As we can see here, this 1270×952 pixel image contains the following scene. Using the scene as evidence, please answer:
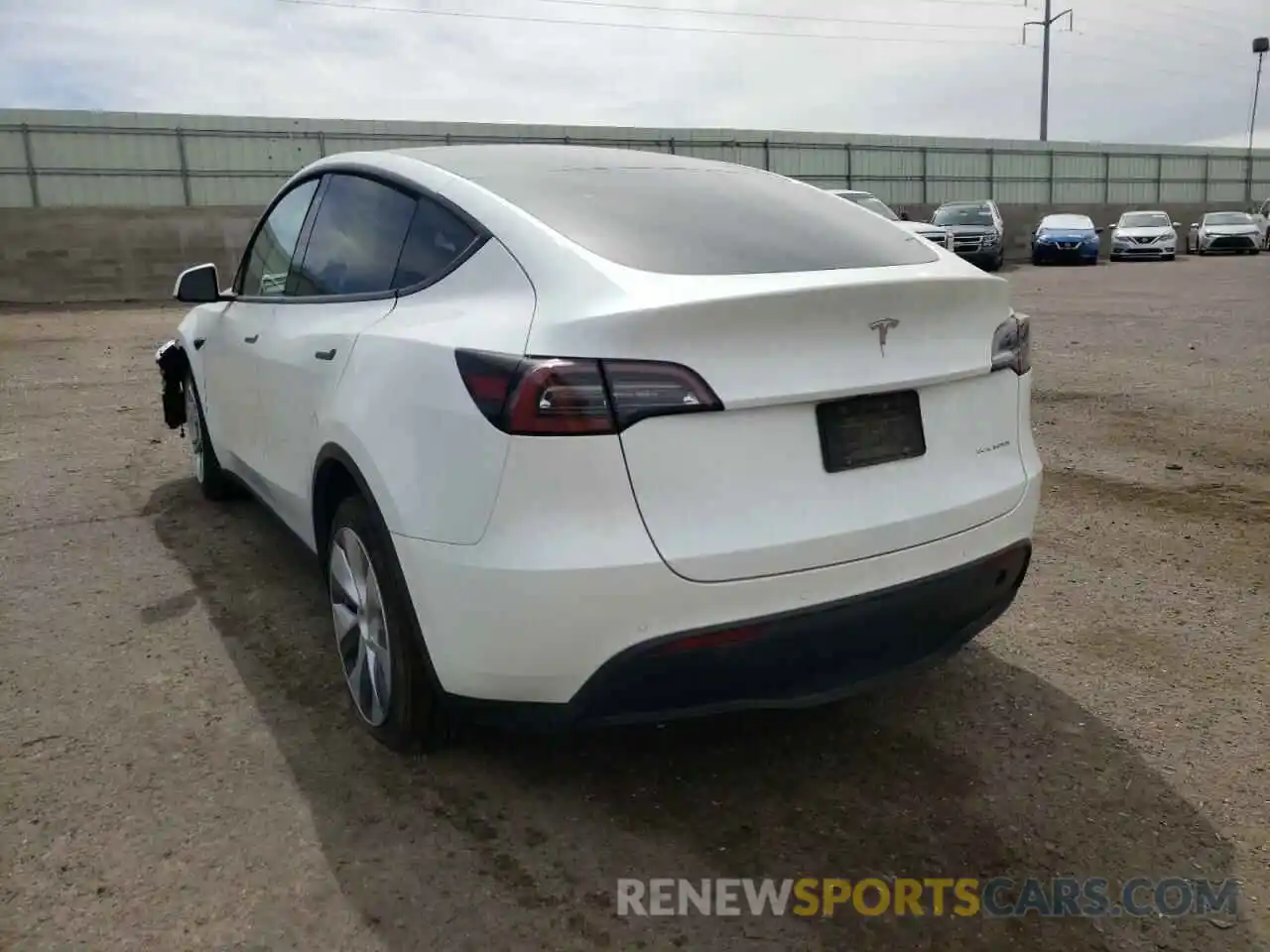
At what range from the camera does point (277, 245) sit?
13.5ft

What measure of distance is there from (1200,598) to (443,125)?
82.5ft

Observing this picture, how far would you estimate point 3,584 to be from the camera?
4234 millimetres

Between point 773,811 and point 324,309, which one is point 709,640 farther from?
point 324,309

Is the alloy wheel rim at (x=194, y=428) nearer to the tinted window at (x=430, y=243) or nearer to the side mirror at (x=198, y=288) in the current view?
the side mirror at (x=198, y=288)

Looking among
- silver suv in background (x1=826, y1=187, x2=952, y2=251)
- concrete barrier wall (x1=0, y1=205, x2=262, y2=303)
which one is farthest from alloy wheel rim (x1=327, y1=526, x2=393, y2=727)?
concrete barrier wall (x1=0, y1=205, x2=262, y2=303)

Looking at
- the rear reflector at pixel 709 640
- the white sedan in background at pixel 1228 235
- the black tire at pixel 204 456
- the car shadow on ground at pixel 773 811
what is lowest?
the white sedan in background at pixel 1228 235

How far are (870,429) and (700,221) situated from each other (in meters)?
0.79

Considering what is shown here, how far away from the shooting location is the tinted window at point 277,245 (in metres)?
3.88

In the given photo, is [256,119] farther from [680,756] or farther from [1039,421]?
[680,756]

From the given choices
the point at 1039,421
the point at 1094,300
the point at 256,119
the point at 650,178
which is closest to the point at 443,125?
the point at 256,119

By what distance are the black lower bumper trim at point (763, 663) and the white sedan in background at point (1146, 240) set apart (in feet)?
98.4

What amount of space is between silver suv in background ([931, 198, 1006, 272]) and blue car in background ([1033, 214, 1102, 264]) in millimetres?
3485

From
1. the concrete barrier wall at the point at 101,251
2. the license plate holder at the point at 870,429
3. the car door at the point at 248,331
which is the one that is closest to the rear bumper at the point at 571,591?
the license plate holder at the point at 870,429

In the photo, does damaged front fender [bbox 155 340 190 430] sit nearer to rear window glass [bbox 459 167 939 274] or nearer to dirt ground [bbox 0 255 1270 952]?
dirt ground [bbox 0 255 1270 952]
